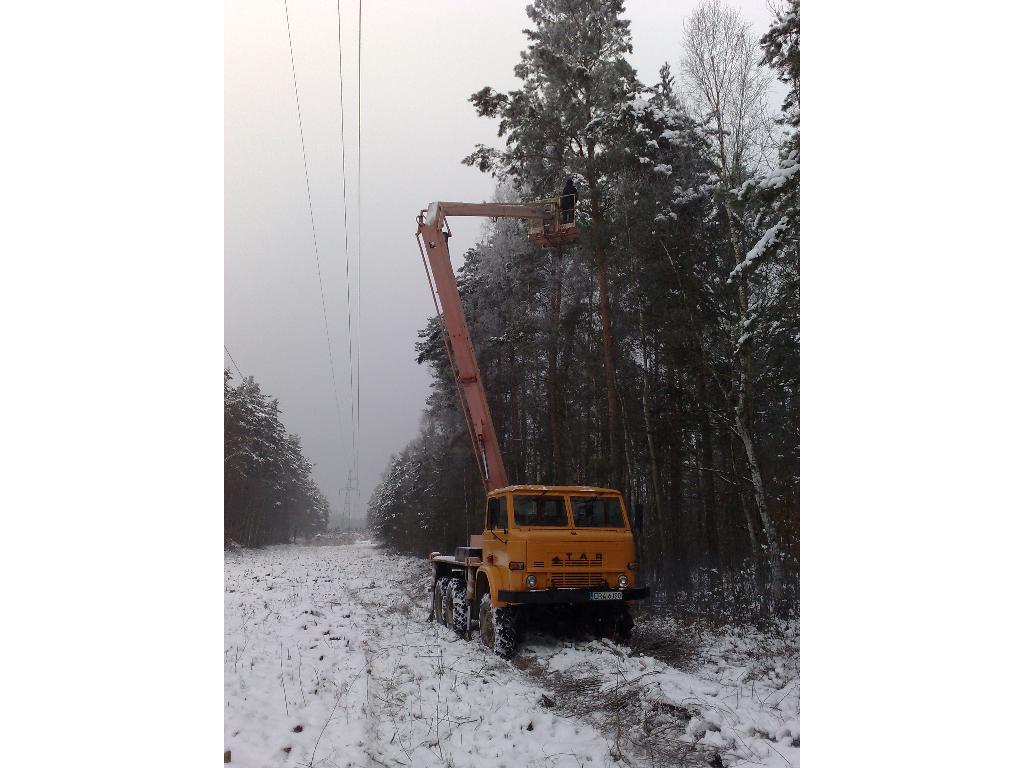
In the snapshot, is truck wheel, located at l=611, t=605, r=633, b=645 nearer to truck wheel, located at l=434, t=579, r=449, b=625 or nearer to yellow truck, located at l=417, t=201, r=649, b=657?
yellow truck, located at l=417, t=201, r=649, b=657

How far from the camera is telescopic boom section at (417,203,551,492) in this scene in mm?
8594

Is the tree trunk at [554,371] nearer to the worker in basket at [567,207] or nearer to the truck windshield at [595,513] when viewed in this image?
the worker in basket at [567,207]

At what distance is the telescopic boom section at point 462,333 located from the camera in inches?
338

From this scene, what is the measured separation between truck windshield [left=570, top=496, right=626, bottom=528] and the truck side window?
27.6 inches

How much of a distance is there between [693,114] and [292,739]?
7652 millimetres

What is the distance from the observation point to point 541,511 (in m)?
7.11

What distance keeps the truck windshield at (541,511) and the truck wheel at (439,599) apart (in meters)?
2.65

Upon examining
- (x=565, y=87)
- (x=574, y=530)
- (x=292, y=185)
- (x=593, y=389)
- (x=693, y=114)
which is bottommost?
(x=574, y=530)

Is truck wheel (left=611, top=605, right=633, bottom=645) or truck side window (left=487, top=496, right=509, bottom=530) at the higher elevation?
truck side window (left=487, top=496, right=509, bottom=530)

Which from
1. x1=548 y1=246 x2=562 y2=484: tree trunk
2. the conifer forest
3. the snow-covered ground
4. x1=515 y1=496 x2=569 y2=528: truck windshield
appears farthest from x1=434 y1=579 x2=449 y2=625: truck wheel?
x1=548 y1=246 x2=562 y2=484: tree trunk

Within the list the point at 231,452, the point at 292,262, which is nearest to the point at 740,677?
the point at 292,262

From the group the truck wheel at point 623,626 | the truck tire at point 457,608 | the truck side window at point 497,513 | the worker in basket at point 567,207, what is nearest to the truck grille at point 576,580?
the truck wheel at point 623,626

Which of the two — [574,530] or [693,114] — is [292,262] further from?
[693,114]
